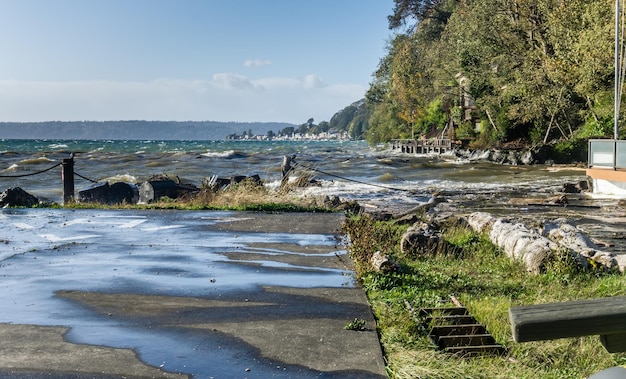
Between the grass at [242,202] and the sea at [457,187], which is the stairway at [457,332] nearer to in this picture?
the sea at [457,187]

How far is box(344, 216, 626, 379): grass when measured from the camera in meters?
5.72

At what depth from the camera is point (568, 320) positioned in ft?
8.02

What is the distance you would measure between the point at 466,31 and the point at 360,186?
25085 millimetres

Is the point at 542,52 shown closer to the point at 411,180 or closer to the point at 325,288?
the point at 411,180

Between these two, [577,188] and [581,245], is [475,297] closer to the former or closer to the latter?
[581,245]

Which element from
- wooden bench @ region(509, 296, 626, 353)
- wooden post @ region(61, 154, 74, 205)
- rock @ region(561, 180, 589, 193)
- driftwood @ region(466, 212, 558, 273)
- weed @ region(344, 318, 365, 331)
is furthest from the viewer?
rock @ region(561, 180, 589, 193)

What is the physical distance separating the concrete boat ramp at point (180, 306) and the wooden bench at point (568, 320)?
3031 mm

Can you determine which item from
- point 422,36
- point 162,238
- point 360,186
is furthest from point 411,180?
point 422,36

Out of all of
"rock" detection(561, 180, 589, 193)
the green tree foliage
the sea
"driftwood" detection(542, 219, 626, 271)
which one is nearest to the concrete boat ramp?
"driftwood" detection(542, 219, 626, 271)

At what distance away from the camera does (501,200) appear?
27.9 meters

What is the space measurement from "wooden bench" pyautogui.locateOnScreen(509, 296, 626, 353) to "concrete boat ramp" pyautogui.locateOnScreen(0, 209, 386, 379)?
303 cm

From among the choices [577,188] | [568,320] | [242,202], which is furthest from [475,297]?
[577,188]

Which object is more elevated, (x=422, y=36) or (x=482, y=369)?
(x=422, y=36)

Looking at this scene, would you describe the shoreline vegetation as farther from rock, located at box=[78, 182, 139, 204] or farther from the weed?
rock, located at box=[78, 182, 139, 204]
